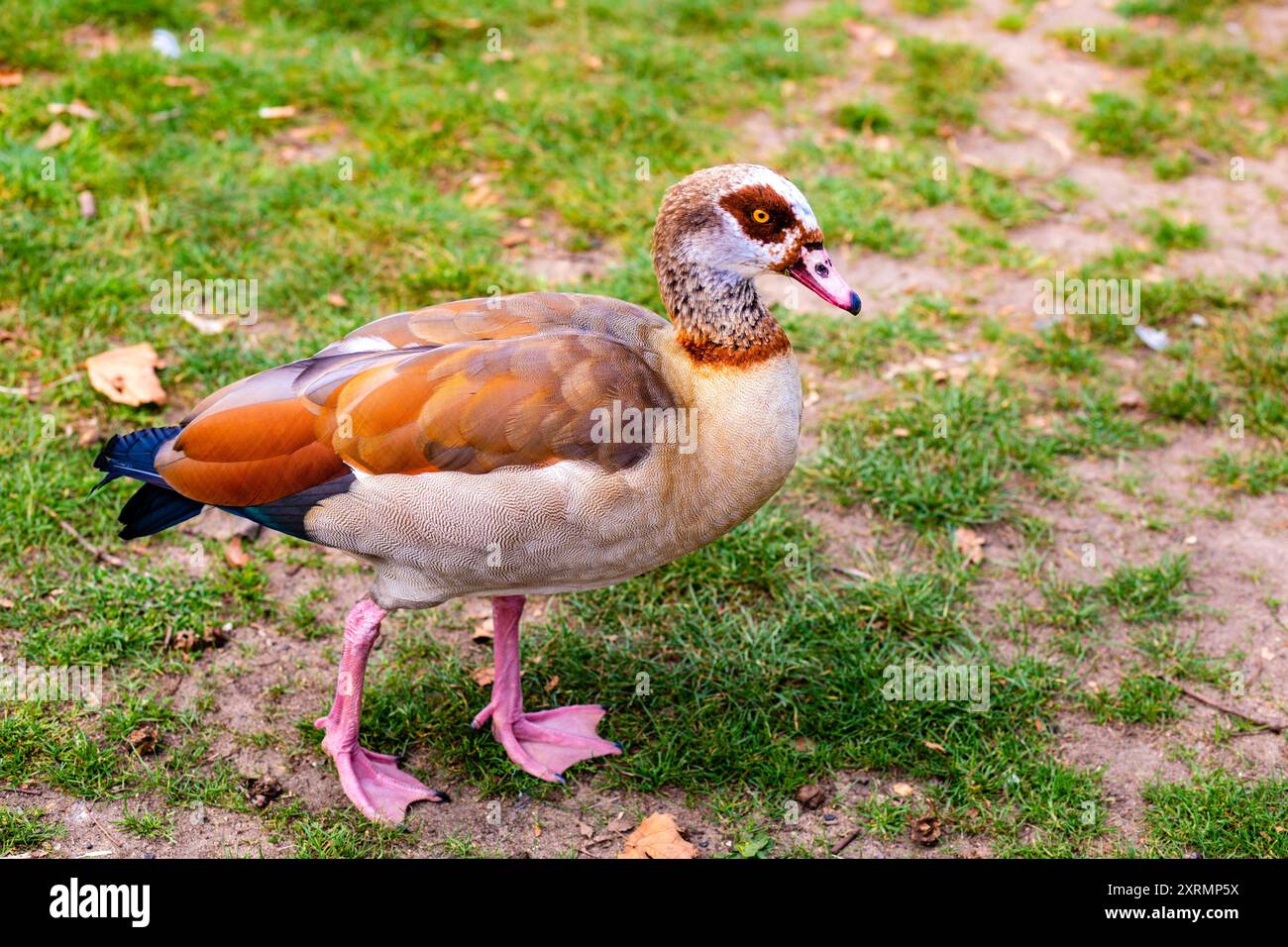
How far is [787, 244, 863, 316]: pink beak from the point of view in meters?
3.57

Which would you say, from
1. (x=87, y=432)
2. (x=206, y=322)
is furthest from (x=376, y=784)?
(x=206, y=322)

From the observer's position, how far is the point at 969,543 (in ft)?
15.6

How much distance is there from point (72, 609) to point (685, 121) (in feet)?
13.7

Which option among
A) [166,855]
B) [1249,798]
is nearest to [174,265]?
[166,855]

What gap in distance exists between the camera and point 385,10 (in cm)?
760

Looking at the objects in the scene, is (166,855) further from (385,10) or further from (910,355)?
(385,10)

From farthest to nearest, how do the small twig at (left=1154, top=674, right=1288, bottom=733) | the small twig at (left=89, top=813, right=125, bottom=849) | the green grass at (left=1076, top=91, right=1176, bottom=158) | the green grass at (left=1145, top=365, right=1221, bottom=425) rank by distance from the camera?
the green grass at (left=1076, top=91, right=1176, bottom=158), the green grass at (left=1145, top=365, right=1221, bottom=425), the small twig at (left=1154, top=674, right=1288, bottom=733), the small twig at (left=89, top=813, right=125, bottom=849)

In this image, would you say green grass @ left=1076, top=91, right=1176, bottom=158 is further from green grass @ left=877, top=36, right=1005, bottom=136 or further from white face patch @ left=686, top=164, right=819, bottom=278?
white face patch @ left=686, top=164, right=819, bottom=278

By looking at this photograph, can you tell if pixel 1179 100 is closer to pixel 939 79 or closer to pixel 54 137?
pixel 939 79

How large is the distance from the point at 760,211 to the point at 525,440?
892 millimetres

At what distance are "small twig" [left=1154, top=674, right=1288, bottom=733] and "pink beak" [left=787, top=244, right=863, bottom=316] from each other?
1722mm

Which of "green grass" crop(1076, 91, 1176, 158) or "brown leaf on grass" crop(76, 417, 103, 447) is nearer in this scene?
"brown leaf on grass" crop(76, 417, 103, 447)

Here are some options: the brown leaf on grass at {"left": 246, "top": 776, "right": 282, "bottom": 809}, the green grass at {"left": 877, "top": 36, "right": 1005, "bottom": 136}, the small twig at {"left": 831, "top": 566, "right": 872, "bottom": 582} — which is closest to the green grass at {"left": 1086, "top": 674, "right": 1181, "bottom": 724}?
the small twig at {"left": 831, "top": 566, "right": 872, "bottom": 582}

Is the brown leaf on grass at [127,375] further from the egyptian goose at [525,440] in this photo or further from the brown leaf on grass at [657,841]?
the brown leaf on grass at [657,841]
